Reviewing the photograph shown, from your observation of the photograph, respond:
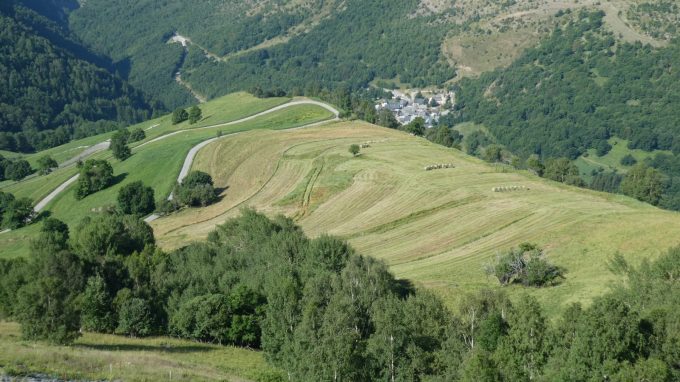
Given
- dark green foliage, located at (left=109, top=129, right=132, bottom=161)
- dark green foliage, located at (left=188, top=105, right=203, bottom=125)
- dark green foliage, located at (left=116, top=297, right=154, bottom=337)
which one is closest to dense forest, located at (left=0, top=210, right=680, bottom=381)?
dark green foliage, located at (left=116, top=297, right=154, bottom=337)

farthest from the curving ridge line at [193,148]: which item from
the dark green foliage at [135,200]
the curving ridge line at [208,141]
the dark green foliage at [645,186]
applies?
the dark green foliage at [645,186]

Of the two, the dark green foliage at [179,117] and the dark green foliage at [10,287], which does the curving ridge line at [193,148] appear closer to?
the dark green foliage at [179,117]

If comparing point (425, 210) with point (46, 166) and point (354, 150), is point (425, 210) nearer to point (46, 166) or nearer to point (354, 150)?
point (354, 150)

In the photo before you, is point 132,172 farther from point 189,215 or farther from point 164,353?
point 164,353

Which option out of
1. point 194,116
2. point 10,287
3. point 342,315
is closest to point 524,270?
point 342,315

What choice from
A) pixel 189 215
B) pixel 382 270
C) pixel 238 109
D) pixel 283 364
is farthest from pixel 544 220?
pixel 238 109
